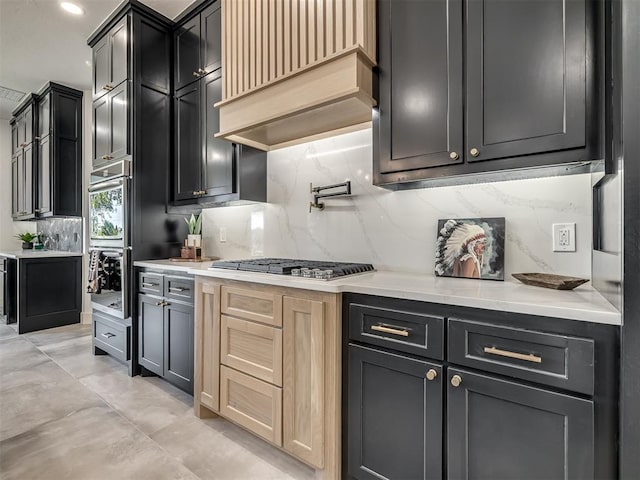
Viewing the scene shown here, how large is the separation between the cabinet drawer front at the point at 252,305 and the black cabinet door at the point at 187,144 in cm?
118

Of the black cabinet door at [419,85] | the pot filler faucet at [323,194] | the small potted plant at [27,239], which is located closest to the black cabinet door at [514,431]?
the black cabinet door at [419,85]

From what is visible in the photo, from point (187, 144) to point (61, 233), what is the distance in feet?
11.2

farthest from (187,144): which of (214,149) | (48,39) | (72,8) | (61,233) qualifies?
(61,233)

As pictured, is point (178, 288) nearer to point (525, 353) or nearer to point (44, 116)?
point (525, 353)

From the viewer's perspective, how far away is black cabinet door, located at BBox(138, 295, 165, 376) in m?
2.46

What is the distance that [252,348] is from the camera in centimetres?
174

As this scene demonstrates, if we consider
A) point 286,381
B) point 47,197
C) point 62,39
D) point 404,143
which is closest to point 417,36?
point 404,143

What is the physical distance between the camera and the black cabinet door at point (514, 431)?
0.97 meters

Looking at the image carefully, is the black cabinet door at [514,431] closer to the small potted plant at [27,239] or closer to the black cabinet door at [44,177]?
the black cabinet door at [44,177]

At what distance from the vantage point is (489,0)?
53.4 inches

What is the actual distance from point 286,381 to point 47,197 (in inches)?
174

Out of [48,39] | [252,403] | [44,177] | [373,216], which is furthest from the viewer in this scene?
[44,177]

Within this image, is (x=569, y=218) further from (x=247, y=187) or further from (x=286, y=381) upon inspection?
(x=247, y=187)

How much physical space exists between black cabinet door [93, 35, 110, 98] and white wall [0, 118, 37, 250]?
3.62 m
